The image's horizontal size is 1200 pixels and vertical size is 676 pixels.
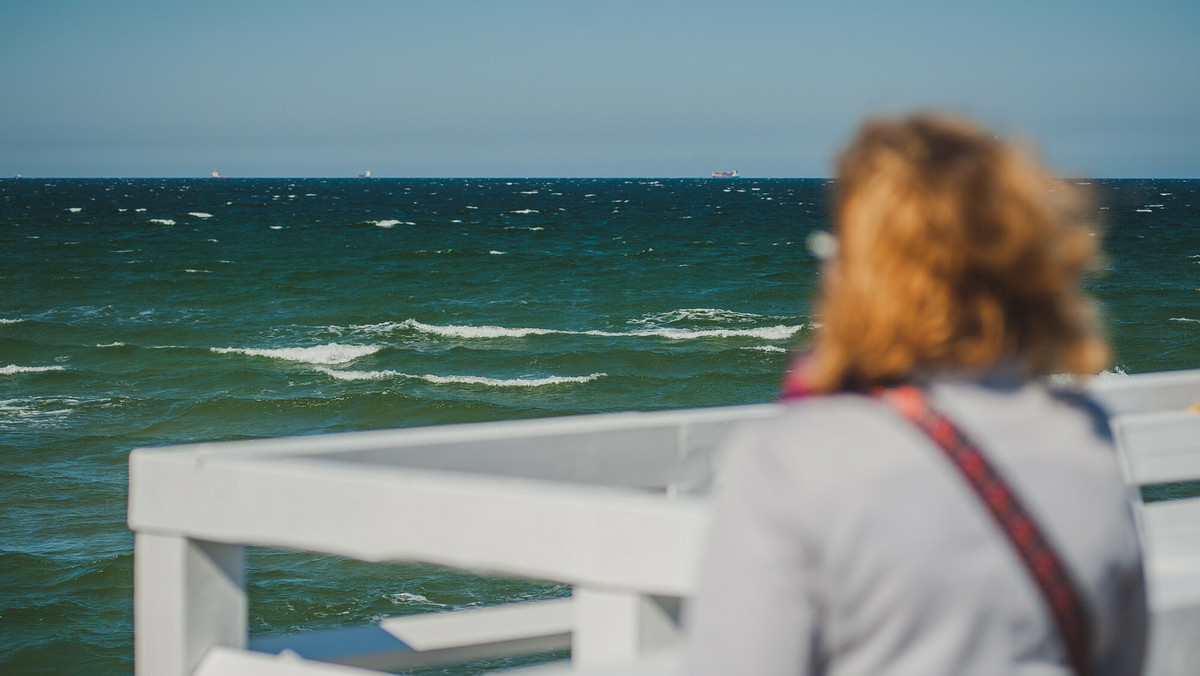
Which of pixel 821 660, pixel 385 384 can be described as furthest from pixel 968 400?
pixel 385 384

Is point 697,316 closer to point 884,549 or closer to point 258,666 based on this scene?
point 258,666

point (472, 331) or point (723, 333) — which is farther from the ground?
point (723, 333)

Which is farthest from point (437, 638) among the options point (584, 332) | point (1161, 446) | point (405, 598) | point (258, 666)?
point (584, 332)

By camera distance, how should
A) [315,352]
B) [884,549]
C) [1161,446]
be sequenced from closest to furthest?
[884,549] < [1161,446] < [315,352]

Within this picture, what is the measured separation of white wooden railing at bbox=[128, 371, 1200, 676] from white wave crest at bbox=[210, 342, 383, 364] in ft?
65.1

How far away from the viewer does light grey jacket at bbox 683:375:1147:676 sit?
940 millimetres

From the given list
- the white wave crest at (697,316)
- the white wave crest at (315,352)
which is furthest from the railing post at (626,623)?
the white wave crest at (697,316)

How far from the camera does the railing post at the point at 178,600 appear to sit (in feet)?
5.58

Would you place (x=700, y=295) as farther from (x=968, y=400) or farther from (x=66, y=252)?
(x=968, y=400)

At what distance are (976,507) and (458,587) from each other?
30.0ft

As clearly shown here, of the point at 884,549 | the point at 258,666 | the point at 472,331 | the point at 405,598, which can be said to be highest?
the point at 884,549

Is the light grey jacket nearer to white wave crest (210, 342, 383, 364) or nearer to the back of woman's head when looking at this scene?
the back of woman's head

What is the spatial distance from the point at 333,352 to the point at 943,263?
2214cm

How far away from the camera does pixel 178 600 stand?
170cm
